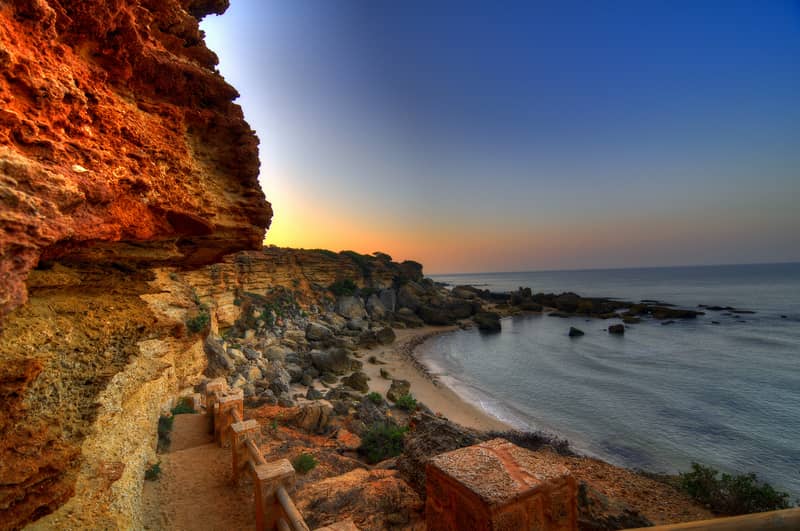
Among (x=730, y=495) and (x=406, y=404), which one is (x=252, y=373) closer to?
(x=406, y=404)

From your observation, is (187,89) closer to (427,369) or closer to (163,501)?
(163,501)

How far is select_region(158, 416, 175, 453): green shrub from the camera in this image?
8.35 meters

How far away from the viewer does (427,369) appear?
26.1 metres

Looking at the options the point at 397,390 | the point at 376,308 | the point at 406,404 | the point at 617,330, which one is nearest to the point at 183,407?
the point at 406,404

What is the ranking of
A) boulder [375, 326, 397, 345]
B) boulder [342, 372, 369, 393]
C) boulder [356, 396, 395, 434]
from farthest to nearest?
boulder [375, 326, 397, 345] → boulder [342, 372, 369, 393] → boulder [356, 396, 395, 434]

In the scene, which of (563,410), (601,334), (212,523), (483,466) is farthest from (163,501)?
(601,334)

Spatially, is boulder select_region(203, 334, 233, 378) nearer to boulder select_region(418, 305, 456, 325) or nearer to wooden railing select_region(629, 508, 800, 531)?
wooden railing select_region(629, 508, 800, 531)

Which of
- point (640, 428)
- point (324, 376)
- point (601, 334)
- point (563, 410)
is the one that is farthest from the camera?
point (601, 334)

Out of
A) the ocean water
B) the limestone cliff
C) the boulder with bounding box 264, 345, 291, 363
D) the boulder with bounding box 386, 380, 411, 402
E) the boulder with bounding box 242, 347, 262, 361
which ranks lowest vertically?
the ocean water

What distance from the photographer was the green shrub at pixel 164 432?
8352mm

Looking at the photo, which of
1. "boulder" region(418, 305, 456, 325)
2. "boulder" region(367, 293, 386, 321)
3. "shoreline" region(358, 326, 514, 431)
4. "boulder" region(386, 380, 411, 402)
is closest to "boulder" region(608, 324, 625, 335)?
"boulder" region(418, 305, 456, 325)

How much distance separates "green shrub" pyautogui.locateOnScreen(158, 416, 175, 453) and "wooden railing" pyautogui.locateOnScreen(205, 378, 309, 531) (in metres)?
0.99

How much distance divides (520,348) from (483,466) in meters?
32.5

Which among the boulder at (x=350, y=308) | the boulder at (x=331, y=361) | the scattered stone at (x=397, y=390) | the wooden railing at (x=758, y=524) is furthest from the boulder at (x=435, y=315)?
the wooden railing at (x=758, y=524)
